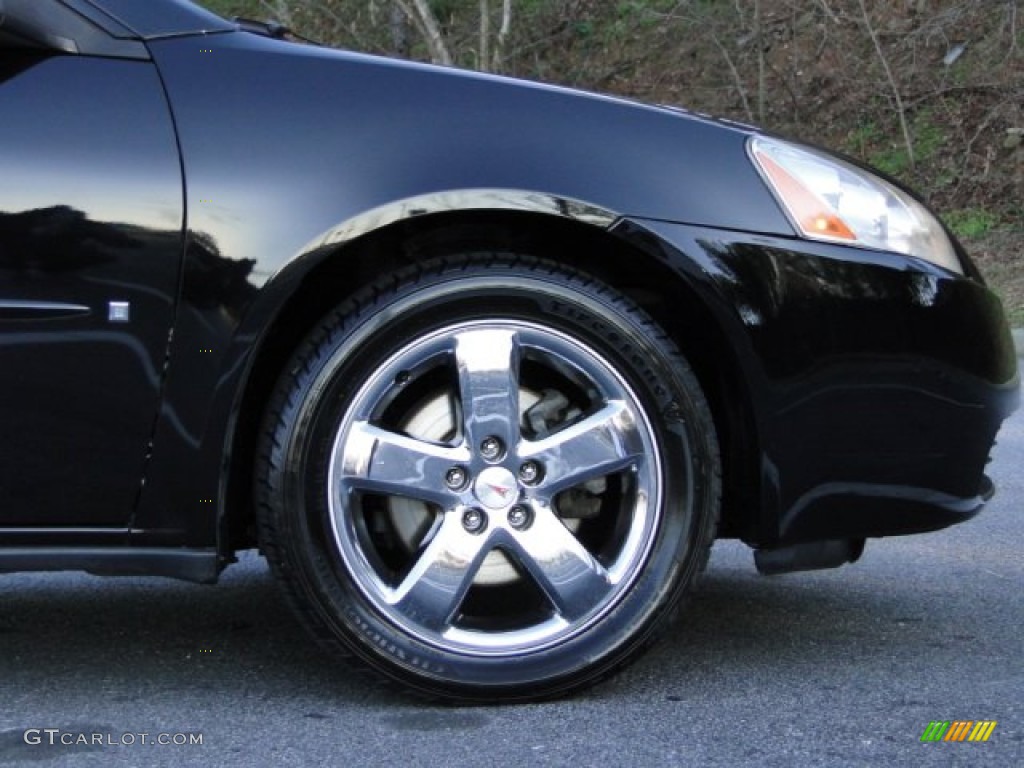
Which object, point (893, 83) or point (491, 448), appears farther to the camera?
point (893, 83)

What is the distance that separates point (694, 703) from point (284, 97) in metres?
1.37

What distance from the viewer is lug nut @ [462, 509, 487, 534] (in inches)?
116

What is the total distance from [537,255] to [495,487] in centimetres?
46

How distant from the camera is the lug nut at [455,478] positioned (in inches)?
116

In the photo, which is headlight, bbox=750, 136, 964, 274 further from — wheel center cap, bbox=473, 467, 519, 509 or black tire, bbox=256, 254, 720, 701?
wheel center cap, bbox=473, 467, 519, 509

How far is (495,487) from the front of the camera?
9.68 feet

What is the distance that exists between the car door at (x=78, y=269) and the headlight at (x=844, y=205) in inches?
44.0

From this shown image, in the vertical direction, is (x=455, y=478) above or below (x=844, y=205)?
below

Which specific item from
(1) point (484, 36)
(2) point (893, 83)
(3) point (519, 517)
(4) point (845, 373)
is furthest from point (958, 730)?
(1) point (484, 36)

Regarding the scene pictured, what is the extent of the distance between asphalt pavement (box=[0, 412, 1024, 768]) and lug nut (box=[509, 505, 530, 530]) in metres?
0.34

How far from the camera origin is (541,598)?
10.1ft

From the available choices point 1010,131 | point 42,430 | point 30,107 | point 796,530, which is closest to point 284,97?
point 30,107

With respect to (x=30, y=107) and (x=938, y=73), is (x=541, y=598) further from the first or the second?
(x=938, y=73)

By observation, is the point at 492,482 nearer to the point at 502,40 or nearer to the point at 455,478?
the point at 455,478
